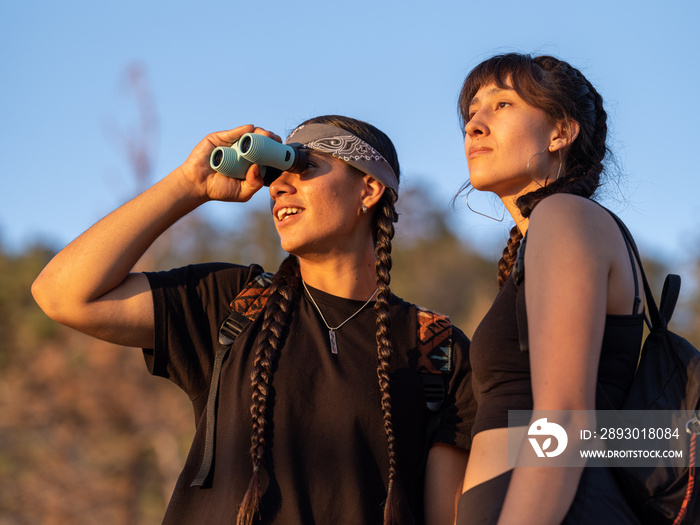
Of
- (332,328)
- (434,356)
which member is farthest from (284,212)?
(434,356)

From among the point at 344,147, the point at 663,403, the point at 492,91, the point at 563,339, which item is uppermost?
the point at 492,91

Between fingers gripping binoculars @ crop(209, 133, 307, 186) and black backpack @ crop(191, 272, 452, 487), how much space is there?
470mm

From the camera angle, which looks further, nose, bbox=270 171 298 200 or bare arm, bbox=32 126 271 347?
nose, bbox=270 171 298 200

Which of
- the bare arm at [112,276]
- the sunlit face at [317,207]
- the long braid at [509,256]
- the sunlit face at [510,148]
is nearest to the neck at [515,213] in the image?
the sunlit face at [510,148]

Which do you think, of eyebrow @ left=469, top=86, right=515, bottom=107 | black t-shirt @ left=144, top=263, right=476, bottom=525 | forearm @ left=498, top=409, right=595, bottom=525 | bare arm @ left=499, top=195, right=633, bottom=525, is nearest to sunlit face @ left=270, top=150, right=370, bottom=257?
black t-shirt @ left=144, top=263, right=476, bottom=525

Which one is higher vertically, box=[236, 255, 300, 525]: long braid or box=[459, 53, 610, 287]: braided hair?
box=[459, 53, 610, 287]: braided hair

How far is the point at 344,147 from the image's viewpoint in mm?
3291

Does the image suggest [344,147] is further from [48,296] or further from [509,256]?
[48,296]

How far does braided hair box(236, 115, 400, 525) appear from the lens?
268 centimetres

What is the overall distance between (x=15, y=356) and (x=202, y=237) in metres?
5.65

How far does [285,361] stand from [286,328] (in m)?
0.17

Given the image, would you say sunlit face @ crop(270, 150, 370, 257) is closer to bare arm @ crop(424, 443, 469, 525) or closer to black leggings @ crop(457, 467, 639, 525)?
bare arm @ crop(424, 443, 469, 525)

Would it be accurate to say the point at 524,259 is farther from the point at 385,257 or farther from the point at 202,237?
the point at 202,237

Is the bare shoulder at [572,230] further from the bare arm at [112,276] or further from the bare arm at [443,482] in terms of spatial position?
the bare arm at [112,276]
